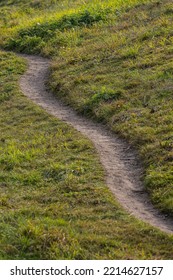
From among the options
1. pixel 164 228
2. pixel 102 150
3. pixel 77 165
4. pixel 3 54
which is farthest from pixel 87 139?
pixel 3 54

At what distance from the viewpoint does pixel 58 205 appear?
29.4 ft

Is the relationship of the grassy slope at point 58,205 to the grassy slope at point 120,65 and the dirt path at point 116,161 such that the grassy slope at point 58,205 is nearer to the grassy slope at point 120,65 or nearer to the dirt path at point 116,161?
the dirt path at point 116,161

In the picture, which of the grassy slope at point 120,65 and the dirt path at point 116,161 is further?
the grassy slope at point 120,65

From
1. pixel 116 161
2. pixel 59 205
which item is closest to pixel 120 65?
pixel 116 161

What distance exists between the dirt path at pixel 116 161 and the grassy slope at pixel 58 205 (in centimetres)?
21

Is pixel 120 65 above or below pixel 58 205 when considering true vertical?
above

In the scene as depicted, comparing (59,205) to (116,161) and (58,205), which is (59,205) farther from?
(116,161)

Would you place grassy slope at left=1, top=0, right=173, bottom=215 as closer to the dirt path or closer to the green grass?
the dirt path

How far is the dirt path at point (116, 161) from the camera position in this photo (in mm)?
8766

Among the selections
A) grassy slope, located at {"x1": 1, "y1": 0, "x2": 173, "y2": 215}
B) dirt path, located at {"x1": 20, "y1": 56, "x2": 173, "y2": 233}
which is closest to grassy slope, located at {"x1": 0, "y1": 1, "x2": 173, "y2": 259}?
dirt path, located at {"x1": 20, "y1": 56, "x2": 173, "y2": 233}

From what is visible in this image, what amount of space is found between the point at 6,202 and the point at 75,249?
191 cm

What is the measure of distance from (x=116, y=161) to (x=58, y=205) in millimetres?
1930

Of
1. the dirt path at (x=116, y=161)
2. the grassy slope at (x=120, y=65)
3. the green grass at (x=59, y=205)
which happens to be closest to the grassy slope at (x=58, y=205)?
the green grass at (x=59, y=205)

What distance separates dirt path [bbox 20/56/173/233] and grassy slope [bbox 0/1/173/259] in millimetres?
213
